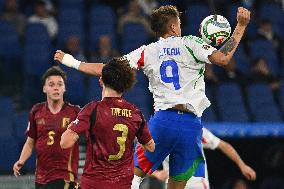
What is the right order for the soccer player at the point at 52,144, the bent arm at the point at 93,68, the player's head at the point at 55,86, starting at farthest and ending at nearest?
the player's head at the point at 55,86, the soccer player at the point at 52,144, the bent arm at the point at 93,68

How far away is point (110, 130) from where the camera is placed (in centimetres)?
683

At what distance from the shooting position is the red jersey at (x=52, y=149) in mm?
8508

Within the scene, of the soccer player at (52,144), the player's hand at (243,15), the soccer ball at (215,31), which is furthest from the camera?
the soccer player at (52,144)

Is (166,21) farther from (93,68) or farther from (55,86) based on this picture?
(55,86)

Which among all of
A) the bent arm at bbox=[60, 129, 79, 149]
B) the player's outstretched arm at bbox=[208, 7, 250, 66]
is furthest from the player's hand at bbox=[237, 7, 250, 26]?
the bent arm at bbox=[60, 129, 79, 149]

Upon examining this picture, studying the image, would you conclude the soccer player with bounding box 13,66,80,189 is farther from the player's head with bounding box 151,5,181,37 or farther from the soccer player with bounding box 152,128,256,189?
the player's head with bounding box 151,5,181,37

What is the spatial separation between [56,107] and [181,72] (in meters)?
1.69

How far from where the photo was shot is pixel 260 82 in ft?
46.8

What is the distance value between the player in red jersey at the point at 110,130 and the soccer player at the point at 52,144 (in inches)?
63.8

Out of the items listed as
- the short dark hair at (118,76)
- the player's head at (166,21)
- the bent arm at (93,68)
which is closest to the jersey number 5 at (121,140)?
the short dark hair at (118,76)

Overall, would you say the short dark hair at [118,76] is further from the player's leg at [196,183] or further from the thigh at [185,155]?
the player's leg at [196,183]

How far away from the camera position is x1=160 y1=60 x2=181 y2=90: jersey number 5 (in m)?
7.64

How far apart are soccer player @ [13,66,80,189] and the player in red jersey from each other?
1.62m

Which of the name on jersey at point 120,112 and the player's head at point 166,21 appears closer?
the name on jersey at point 120,112
